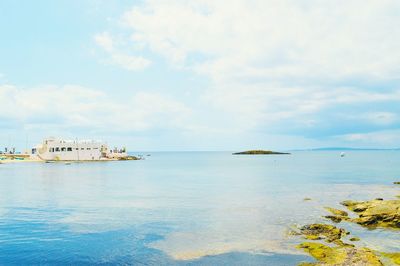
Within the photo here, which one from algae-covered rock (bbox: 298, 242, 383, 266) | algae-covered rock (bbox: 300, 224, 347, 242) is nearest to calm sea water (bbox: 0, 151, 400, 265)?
algae-covered rock (bbox: 298, 242, 383, 266)

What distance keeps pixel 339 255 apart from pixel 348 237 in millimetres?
8350

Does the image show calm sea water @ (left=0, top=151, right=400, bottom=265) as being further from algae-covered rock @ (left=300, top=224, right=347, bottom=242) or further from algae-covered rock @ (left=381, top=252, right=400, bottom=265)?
algae-covered rock @ (left=381, top=252, right=400, bottom=265)

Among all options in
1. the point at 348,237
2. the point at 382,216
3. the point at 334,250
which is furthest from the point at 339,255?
the point at 382,216

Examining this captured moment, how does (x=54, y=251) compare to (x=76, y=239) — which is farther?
(x=76, y=239)

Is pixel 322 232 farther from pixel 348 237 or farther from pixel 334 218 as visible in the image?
pixel 334 218

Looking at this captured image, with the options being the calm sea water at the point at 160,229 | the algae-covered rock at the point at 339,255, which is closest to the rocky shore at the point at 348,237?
the algae-covered rock at the point at 339,255

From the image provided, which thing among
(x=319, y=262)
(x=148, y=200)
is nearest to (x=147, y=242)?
(x=319, y=262)

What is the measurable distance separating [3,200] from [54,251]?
37.9 m

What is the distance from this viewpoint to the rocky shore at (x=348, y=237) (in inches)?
1064

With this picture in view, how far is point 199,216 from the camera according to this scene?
4703cm

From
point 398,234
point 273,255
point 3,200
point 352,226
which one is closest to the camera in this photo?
point 273,255

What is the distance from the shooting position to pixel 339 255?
2777 centimetres

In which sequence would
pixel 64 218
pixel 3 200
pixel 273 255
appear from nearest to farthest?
pixel 273 255 → pixel 64 218 → pixel 3 200

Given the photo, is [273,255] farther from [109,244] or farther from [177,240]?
[109,244]
